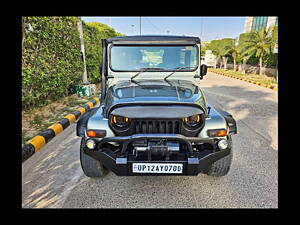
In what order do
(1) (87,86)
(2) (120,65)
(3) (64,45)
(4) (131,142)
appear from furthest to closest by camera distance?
1. (1) (87,86)
2. (3) (64,45)
3. (2) (120,65)
4. (4) (131,142)

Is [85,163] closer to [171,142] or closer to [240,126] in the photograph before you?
[171,142]

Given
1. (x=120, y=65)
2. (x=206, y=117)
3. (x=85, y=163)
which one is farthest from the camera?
(x=120, y=65)

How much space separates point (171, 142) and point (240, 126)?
10.3 ft

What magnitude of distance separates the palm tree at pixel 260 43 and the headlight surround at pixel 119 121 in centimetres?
1707

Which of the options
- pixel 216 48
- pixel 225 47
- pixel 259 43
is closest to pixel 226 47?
pixel 225 47

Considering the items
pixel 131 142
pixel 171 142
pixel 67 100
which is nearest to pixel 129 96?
pixel 131 142

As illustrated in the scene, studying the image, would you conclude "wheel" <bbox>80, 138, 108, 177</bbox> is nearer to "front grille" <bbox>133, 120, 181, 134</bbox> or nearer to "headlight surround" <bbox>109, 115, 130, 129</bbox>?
"headlight surround" <bbox>109, 115, 130, 129</bbox>

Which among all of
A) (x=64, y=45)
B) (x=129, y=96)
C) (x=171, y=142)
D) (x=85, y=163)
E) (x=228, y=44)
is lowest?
(x=85, y=163)

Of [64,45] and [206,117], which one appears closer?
[206,117]

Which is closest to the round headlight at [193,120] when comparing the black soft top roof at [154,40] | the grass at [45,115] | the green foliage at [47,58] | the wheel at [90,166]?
the wheel at [90,166]

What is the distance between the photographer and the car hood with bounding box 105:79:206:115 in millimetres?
2352

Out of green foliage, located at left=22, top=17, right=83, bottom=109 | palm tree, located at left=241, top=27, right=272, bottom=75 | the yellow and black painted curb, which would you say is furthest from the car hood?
palm tree, located at left=241, top=27, right=272, bottom=75

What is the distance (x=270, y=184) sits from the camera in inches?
105

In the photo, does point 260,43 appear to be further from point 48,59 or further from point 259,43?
point 48,59
